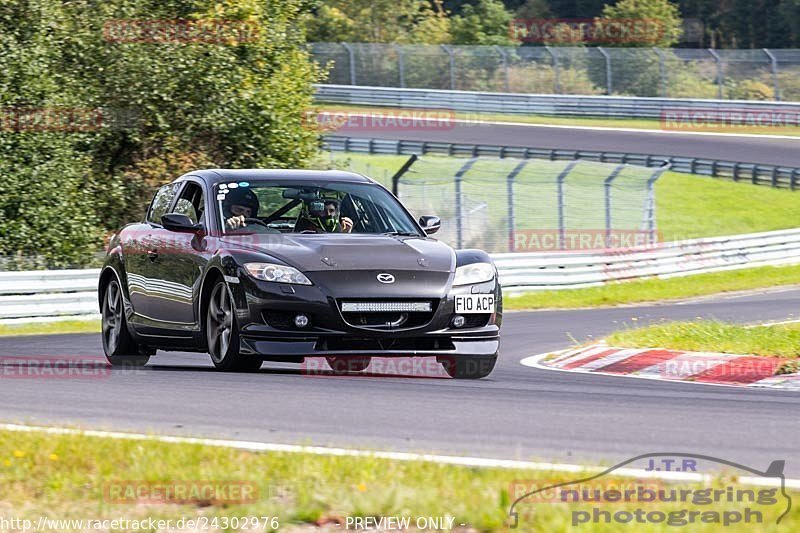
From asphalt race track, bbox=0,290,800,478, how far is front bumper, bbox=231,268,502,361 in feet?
0.72

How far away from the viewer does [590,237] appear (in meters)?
28.0

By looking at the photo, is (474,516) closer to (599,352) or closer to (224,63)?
(599,352)

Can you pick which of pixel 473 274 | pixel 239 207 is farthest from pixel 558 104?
pixel 473 274

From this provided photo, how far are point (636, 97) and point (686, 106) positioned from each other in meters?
1.92

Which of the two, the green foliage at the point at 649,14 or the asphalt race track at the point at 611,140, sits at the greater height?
the green foliage at the point at 649,14

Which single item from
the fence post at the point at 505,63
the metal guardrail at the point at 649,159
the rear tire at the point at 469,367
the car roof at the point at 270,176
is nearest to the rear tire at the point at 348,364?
the rear tire at the point at 469,367

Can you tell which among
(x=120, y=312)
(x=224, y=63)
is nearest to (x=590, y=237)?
(x=224, y=63)

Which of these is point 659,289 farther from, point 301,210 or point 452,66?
point 452,66

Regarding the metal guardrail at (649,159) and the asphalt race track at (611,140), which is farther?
the asphalt race track at (611,140)

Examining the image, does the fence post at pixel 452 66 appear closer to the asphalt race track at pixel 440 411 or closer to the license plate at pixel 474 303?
the asphalt race track at pixel 440 411
